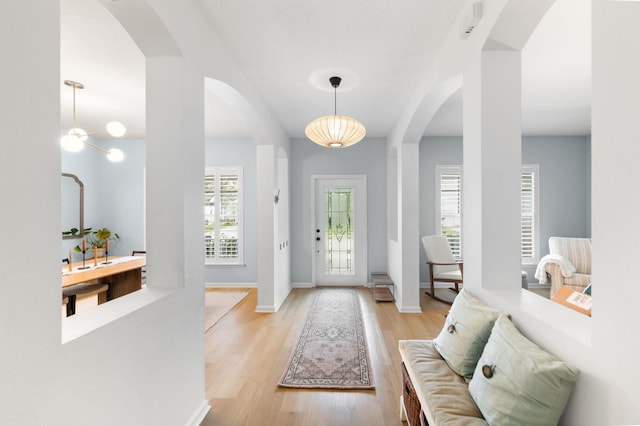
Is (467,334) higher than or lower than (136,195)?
lower

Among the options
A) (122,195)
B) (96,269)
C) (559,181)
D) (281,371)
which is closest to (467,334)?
(281,371)

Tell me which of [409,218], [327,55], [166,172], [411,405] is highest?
[327,55]

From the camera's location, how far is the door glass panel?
19.6 feet

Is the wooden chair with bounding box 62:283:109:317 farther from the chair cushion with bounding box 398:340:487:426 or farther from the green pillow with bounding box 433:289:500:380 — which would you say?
the green pillow with bounding box 433:289:500:380

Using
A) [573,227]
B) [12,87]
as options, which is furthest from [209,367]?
[573,227]

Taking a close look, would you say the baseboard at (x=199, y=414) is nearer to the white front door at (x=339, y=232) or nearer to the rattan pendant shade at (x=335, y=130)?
the rattan pendant shade at (x=335, y=130)

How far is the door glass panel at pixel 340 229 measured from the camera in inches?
235

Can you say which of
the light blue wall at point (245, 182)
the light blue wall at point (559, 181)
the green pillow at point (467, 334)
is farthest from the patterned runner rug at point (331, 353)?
the light blue wall at point (559, 181)

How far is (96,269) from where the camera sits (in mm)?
3611

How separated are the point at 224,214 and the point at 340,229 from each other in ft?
7.02

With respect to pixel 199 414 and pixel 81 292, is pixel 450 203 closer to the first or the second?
pixel 199 414

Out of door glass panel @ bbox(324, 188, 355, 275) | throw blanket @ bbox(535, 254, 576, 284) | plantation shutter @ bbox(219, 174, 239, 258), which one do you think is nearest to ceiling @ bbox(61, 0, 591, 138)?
plantation shutter @ bbox(219, 174, 239, 258)

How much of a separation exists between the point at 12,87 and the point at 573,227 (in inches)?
286

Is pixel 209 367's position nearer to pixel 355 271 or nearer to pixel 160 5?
pixel 160 5
